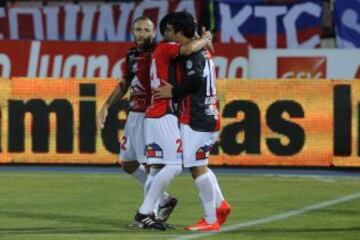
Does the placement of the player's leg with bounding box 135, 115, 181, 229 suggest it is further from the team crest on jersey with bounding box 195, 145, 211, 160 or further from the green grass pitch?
the green grass pitch

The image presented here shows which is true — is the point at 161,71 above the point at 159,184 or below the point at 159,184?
above

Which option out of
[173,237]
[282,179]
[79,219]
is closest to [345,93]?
[282,179]

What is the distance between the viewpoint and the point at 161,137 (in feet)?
34.4

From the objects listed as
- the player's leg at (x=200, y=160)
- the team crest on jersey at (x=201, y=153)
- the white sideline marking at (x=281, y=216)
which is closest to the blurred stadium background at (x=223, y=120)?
the white sideline marking at (x=281, y=216)

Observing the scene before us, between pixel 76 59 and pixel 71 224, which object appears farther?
pixel 76 59

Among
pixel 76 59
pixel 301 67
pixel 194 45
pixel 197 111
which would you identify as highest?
pixel 76 59

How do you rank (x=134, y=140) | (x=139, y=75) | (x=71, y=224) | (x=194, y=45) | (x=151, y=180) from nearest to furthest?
(x=194, y=45), (x=151, y=180), (x=71, y=224), (x=139, y=75), (x=134, y=140)

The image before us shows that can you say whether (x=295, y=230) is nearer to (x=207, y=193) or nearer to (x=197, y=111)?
(x=207, y=193)

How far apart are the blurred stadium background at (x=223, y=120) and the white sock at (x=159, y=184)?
29 cm

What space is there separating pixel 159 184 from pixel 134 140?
130 centimetres

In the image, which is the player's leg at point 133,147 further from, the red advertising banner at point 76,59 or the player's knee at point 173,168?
the red advertising banner at point 76,59

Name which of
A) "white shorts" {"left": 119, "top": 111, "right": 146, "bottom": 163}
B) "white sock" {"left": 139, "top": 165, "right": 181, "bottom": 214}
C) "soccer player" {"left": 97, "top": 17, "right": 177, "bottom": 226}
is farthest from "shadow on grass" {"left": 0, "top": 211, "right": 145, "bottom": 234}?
"white shorts" {"left": 119, "top": 111, "right": 146, "bottom": 163}

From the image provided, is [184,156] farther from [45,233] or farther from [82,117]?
[82,117]

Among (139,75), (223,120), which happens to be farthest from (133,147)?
(223,120)
